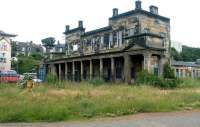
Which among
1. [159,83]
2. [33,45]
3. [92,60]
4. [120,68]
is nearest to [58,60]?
[92,60]

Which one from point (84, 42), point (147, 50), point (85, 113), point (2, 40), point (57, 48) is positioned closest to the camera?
point (85, 113)

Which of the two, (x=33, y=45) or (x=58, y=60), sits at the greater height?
(x=33, y=45)

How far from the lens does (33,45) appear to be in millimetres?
117062

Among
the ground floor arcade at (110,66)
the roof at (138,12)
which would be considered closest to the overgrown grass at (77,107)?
the ground floor arcade at (110,66)

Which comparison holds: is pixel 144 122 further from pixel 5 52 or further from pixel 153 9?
pixel 5 52

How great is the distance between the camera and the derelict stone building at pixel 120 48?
29.7 metres

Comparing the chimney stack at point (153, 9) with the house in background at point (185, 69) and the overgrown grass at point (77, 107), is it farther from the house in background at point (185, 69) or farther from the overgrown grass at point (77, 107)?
the house in background at point (185, 69)

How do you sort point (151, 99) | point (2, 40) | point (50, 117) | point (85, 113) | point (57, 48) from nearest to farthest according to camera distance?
1. point (50, 117)
2. point (85, 113)
3. point (151, 99)
4. point (57, 48)
5. point (2, 40)

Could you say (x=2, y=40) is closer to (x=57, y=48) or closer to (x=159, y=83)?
(x=57, y=48)

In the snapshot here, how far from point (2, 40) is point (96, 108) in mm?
58697

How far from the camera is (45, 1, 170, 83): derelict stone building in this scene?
97.5 ft

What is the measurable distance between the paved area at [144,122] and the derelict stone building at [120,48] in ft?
50.4

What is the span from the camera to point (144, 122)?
1177cm

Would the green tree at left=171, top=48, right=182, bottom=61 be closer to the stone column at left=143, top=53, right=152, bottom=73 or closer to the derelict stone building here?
the derelict stone building
